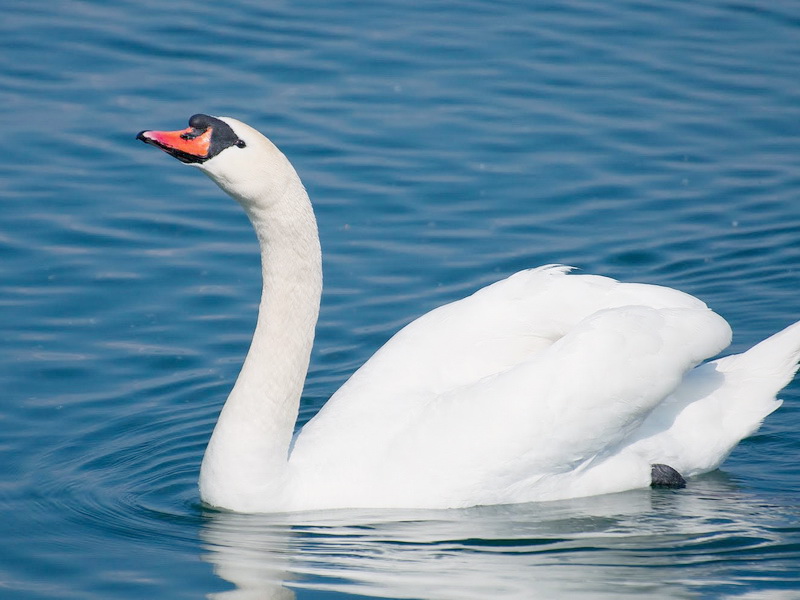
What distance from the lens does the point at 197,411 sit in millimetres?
8875

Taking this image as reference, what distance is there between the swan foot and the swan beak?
3.03 m

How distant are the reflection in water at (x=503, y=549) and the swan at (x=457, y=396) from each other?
0.15 meters

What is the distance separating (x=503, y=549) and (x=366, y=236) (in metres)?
5.03

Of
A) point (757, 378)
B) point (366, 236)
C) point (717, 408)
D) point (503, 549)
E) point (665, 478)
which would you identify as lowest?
point (503, 549)

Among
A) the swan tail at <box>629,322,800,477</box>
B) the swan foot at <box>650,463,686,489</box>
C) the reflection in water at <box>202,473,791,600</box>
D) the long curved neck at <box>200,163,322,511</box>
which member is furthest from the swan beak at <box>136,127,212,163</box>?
the swan foot at <box>650,463,686,489</box>

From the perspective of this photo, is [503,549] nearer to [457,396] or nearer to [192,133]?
[457,396]

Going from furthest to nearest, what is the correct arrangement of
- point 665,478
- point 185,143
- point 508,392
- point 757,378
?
point 757,378, point 665,478, point 508,392, point 185,143

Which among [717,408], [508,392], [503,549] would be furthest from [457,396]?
[717,408]

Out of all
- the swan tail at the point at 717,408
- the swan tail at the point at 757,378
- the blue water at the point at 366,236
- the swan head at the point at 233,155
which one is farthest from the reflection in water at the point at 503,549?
the swan head at the point at 233,155

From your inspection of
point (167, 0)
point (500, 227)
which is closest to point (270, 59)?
point (167, 0)

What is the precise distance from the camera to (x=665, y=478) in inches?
309

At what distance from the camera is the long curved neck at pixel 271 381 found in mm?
7227

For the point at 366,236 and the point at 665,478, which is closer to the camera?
the point at 665,478

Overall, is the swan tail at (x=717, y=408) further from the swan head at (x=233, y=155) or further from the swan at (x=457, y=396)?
the swan head at (x=233, y=155)
